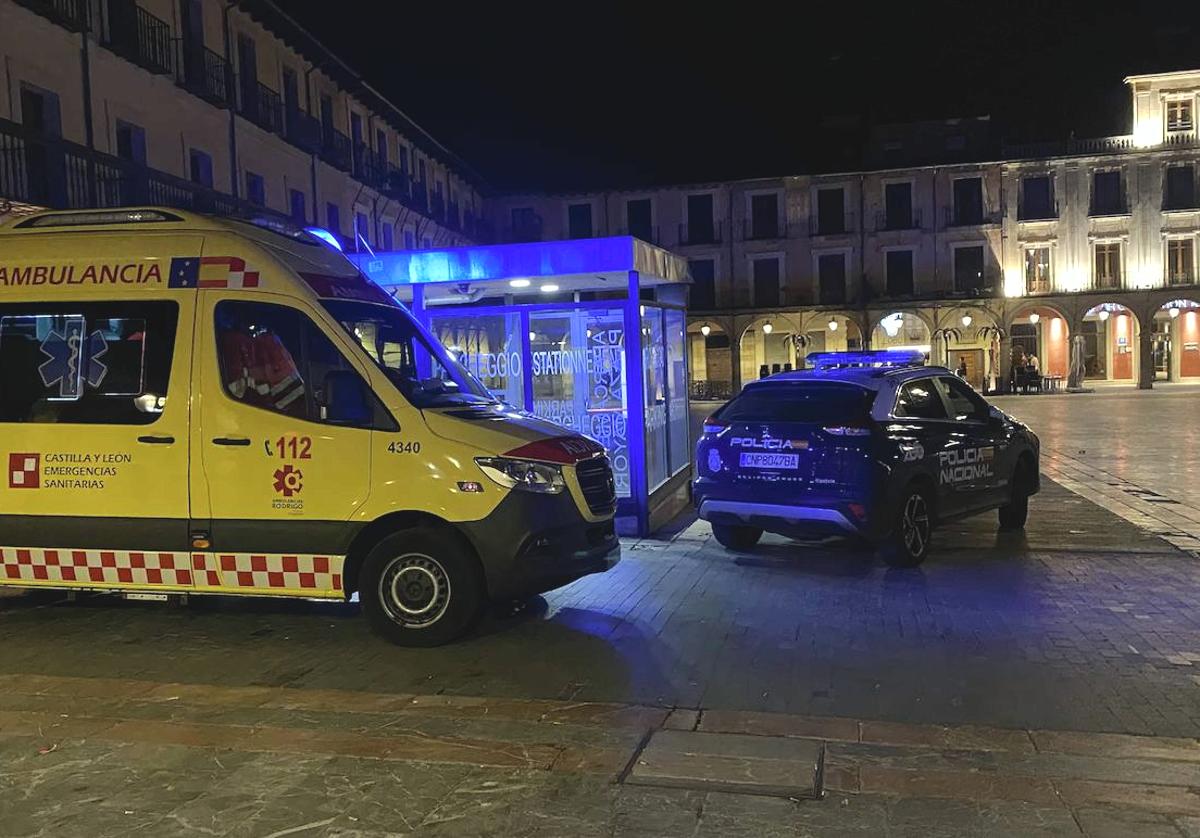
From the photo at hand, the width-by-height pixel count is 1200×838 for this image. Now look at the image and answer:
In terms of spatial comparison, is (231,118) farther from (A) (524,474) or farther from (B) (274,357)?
(A) (524,474)

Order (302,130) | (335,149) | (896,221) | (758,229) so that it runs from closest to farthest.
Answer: (302,130)
(335,149)
(896,221)
(758,229)

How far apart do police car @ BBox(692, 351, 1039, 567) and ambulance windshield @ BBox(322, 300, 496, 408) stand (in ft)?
8.01

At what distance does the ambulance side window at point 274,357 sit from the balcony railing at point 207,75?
1788 centimetres

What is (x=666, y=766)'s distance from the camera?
14.0 feet

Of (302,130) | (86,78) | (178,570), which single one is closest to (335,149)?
(302,130)

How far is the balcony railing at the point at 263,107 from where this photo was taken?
2417 centimetres

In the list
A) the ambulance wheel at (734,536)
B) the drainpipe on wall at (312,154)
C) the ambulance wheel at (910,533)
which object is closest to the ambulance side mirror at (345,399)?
the ambulance wheel at (734,536)

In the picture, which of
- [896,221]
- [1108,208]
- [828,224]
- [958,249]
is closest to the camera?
[1108,208]

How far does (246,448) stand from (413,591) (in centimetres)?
141

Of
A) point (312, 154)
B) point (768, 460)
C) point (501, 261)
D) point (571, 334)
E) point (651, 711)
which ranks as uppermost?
point (312, 154)

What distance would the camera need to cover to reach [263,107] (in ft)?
81.9

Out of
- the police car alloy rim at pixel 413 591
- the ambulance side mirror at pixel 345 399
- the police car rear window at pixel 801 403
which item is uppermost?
the ambulance side mirror at pixel 345 399

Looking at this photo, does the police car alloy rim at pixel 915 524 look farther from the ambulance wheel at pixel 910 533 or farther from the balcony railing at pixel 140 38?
the balcony railing at pixel 140 38

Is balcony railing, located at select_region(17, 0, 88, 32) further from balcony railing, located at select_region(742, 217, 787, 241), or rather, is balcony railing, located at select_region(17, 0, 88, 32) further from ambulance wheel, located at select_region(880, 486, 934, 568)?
balcony railing, located at select_region(742, 217, 787, 241)
